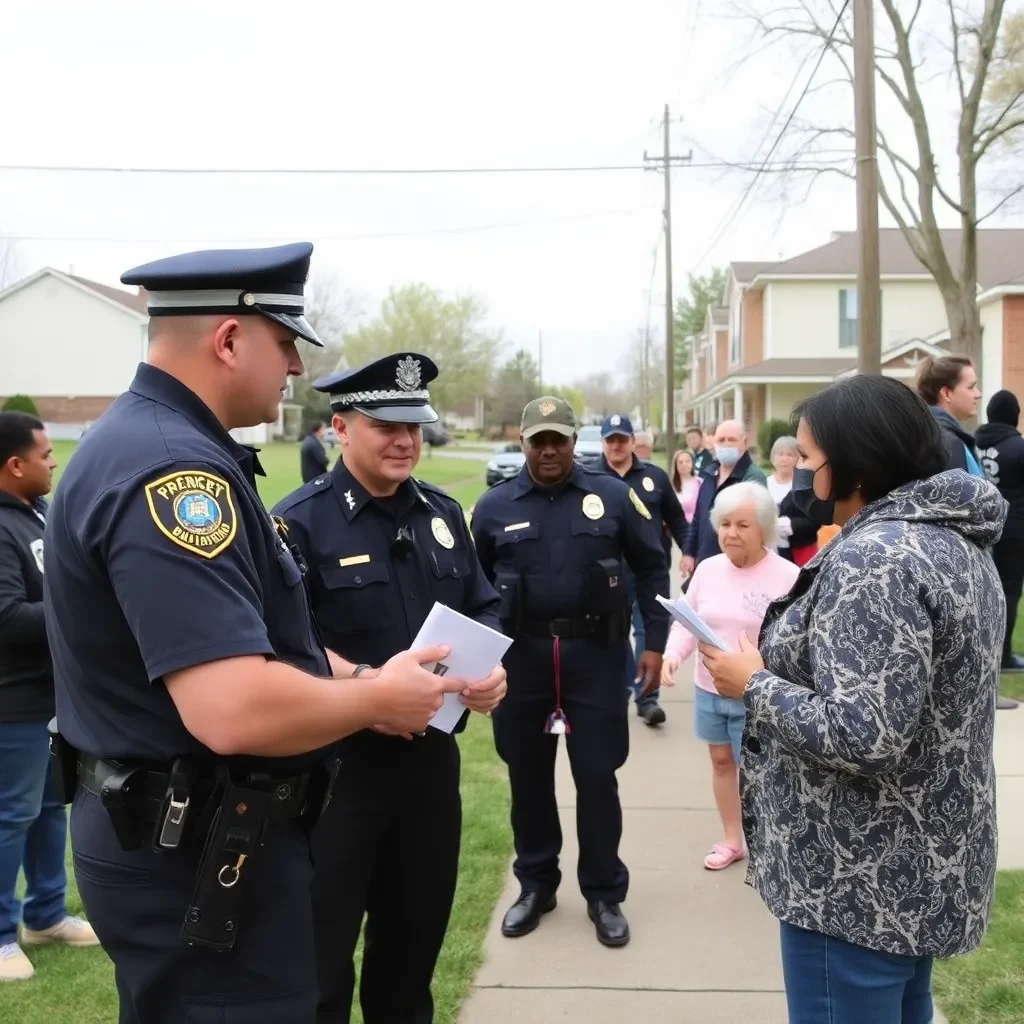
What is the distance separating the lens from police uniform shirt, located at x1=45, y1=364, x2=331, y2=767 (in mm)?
1690

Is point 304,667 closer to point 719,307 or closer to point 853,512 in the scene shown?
point 853,512

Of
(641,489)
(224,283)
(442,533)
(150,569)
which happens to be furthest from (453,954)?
(641,489)

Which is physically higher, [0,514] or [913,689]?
[0,514]

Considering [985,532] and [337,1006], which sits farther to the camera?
[337,1006]

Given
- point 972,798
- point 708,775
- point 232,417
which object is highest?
point 232,417

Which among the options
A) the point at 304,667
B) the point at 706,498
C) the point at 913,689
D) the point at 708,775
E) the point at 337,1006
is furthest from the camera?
the point at 706,498

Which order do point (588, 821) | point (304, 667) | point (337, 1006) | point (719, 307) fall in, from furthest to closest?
point (719, 307) < point (588, 821) < point (337, 1006) < point (304, 667)

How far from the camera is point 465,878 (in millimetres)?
4629

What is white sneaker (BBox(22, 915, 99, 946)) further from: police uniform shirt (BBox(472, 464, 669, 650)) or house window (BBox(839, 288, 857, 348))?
house window (BBox(839, 288, 857, 348))

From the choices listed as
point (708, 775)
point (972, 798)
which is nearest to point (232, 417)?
point (972, 798)

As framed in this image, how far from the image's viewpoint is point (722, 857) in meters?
4.75

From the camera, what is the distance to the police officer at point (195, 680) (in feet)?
5.59

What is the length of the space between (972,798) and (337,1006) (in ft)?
6.06

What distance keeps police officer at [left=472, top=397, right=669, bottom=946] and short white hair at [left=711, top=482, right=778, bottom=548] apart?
0.47 metres
